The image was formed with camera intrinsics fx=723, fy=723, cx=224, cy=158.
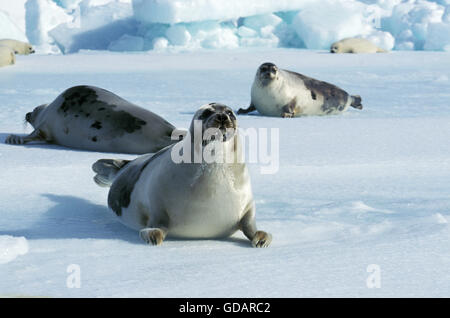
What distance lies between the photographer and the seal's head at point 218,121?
92.1 inches

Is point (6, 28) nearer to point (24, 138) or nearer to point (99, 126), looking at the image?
point (24, 138)

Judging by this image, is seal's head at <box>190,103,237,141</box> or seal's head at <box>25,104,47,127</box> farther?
seal's head at <box>25,104,47,127</box>

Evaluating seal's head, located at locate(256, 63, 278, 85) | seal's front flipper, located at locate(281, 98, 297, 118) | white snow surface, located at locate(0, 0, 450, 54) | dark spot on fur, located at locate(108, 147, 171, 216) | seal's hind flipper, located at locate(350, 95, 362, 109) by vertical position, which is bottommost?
white snow surface, located at locate(0, 0, 450, 54)

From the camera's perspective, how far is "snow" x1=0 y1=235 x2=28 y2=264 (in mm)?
2307

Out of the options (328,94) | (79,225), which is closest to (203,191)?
(79,225)

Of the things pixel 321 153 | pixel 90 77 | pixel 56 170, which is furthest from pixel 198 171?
pixel 90 77

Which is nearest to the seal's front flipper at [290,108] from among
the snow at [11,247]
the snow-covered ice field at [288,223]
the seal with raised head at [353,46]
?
the snow-covered ice field at [288,223]

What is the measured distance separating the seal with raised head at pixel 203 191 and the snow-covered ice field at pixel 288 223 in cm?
6

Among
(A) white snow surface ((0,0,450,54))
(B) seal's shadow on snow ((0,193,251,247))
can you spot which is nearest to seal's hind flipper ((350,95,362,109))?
(B) seal's shadow on snow ((0,193,251,247))

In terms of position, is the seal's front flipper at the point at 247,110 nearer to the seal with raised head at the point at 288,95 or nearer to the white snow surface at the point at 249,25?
the seal with raised head at the point at 288,95

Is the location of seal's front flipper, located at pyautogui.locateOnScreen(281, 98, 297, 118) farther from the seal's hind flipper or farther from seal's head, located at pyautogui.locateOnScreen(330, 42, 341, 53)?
seal's head, located at pyautogui.locateOnScreen(330, 42, 341, 53)

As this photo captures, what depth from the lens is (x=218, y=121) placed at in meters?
2.34

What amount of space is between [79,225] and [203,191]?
65 cm

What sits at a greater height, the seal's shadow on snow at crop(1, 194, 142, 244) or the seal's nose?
the seal's nose
